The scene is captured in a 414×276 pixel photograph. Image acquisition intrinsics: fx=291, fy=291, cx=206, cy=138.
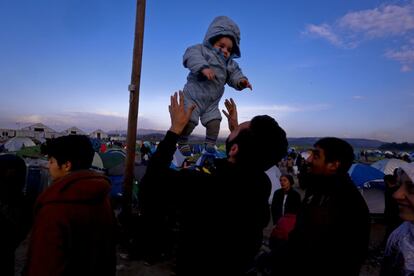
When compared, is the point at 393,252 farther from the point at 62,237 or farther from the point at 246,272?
the point at 62,237

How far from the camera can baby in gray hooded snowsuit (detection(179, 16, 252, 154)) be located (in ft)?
9.27

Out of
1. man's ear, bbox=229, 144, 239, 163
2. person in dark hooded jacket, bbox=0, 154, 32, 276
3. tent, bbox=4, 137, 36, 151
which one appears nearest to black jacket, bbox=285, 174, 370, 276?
man's ear, bbox=229, 144, 239, 163

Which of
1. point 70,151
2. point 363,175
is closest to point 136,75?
point 70,151

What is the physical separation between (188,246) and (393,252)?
1.88m

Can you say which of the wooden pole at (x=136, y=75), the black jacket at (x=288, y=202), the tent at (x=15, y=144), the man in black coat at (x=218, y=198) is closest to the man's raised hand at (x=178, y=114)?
the man in black coat at (x=218, y=198)

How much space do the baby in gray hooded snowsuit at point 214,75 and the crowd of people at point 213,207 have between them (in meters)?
0.01

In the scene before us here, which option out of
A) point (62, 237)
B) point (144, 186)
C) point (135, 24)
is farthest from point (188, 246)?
point (135, 24)

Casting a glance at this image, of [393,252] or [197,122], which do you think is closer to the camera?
[393,252]

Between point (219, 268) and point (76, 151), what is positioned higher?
point (76, 151)

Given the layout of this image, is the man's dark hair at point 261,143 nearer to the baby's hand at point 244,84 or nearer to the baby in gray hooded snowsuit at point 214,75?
the baby in gray hooded snowsuit at point 214,75

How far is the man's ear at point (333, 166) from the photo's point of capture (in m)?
2.82

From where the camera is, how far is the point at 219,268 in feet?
4.64

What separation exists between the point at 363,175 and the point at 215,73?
34.3 feet

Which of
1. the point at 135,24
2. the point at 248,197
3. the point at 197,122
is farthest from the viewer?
the point at 135,24
